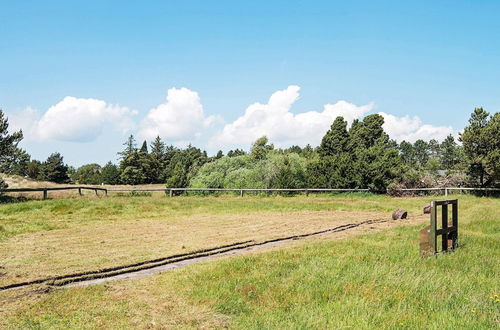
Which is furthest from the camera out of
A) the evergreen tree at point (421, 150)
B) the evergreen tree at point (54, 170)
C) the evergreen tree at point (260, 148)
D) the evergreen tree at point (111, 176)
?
the evergreen tree at point (421, 150)

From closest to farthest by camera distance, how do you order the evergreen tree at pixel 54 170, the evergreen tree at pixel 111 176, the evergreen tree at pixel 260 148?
the evergreen tree at pixel 260 148 → the evergreen tree at pixel 54 170 → the evergreen tree at pixel 111 176

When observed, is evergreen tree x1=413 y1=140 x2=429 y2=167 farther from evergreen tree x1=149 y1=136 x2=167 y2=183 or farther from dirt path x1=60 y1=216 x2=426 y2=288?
dirt path x1=60 y1=216 x2=426 y2=288

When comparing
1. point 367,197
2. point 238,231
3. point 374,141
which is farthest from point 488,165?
point 238,231

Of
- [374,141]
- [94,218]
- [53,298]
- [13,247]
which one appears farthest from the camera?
[374,141]

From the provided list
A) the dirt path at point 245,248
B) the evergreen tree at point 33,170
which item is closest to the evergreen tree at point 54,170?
the evergreen tree at point 33,170

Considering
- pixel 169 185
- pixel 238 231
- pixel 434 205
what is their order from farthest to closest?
pixel 169 185 < pixel 238 231 < pixel 434 205

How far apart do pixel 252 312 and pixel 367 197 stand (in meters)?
31.7

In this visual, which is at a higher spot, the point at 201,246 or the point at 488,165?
the point at 488,165

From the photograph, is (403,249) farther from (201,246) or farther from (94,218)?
(94,218)

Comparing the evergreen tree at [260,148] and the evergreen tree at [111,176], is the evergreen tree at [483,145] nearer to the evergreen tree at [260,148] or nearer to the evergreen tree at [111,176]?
the evergreen tree at [260,148]

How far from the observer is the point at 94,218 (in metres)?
20.2

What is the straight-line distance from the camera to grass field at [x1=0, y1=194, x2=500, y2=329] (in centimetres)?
609

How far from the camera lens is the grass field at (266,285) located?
6.09 m

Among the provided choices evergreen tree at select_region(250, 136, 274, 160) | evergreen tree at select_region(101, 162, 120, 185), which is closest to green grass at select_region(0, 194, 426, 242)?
evergreen tree at select_region(250, 136, 274, 160)
